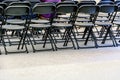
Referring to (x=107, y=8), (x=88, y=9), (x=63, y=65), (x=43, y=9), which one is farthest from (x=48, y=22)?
(x=63, y=65)

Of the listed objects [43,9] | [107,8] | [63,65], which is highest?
[43,9]

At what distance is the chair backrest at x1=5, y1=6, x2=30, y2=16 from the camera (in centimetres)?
442

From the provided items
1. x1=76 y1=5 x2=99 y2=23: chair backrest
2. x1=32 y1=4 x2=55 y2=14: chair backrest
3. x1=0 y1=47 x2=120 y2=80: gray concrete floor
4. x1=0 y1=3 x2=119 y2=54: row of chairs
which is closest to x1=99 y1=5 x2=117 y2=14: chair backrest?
x1=0 y1=3 x2=119 y2=54: row of chairs

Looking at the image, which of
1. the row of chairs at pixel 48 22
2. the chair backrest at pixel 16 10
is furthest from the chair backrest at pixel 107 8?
the chair backrest at pixel 16 10

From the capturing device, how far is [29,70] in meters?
3.64

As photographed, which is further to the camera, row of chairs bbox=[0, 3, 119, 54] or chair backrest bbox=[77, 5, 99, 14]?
chair backrest bbox=[77, 5, 99, 14]

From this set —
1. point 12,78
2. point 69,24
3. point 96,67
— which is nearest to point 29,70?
point 12,78

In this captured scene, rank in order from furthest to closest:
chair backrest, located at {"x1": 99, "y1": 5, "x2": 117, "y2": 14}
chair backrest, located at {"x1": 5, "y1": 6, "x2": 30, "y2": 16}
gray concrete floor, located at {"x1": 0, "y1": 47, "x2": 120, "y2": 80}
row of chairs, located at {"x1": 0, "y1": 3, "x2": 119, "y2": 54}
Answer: chair backrest, located at {"x1": 99, "y1": 5, "x2": 117, "y2": 14}
row of chairs, located at {"x1": 0, "y1": 3, "x2": 119, "y2": 54}
chair backrest, located at {"x1": 5, "y1": 6, "x2": 30, "y2": 16}
gray concrete floor, located at {"x1": 0, "y1": 47, "x2": 120, "y2": 80}

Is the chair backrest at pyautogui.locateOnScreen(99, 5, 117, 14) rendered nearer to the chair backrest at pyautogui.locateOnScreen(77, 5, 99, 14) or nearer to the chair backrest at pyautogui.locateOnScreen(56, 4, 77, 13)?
the chair backrest at pyautogui.locateOnScreen(77, 5, 99, 14)

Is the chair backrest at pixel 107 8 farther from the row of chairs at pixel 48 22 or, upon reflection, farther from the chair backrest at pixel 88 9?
the chair backrest at pixel 88 9

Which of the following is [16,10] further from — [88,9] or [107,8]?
[107,8]

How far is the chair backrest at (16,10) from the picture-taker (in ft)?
14.5

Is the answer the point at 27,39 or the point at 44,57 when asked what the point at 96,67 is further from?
the point at 27,39

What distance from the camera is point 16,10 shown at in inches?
177
